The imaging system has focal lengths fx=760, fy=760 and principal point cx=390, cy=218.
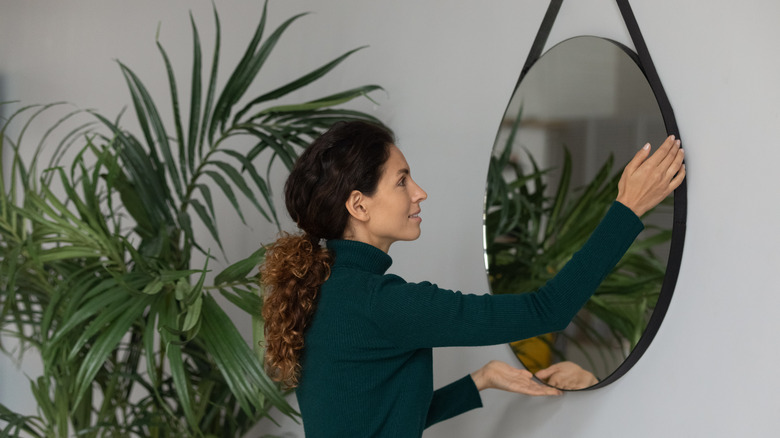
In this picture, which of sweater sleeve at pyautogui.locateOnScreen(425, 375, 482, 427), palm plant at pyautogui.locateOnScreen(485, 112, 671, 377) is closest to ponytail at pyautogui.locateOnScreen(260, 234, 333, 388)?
sweater sleeve at pyautogui.locateOnScreen(425, 375, 482, 427)

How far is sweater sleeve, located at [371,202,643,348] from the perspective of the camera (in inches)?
44.0

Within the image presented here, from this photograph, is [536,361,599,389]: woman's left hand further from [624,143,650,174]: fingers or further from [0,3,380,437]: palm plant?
[0,3,380,437]: palm plant

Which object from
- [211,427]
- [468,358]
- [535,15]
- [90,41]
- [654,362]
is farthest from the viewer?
[90,41]

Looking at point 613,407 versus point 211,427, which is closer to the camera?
point 613,407

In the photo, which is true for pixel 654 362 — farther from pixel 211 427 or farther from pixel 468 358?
pixel 211 427

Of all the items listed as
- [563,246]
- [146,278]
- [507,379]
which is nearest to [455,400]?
[507,379]

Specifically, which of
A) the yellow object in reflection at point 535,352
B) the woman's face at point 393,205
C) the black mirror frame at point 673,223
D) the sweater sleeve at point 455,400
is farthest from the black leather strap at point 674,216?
the woman's face at point 393,205

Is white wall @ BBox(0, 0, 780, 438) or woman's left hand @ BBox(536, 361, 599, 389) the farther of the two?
woman's left hand @ BBox(536, 361, 599, 389)

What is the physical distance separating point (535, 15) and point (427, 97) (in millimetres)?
419

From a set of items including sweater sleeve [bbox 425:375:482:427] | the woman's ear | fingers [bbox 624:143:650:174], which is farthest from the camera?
sweater sleeve [bbox 425:375:482:427]

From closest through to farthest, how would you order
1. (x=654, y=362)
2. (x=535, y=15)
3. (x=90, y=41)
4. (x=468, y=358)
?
(x=654, y=362), (x=535, y=15), (x=468, y=358), (x=90, y=41)

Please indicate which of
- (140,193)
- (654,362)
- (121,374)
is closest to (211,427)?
(121,374)

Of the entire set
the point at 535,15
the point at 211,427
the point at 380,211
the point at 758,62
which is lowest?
the point at 211,427

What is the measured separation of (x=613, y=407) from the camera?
1440mm
